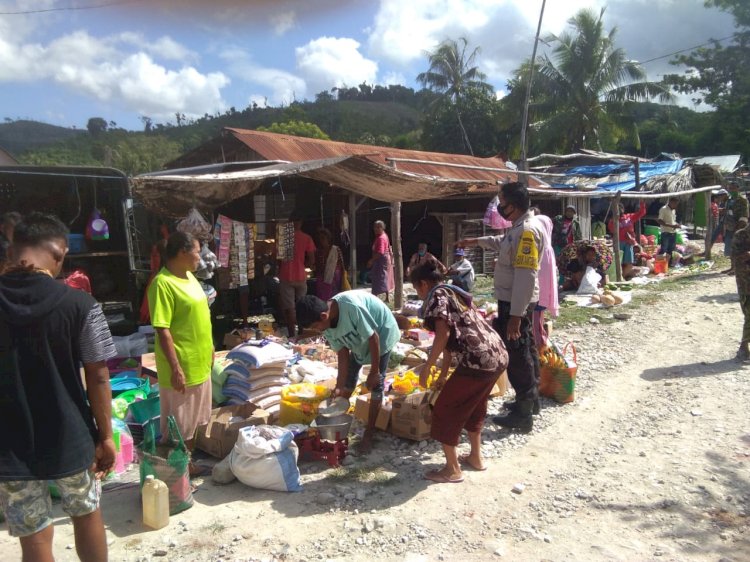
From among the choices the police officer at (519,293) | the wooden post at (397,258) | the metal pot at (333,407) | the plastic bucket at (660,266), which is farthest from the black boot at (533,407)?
the plastic bucket at (660,266)

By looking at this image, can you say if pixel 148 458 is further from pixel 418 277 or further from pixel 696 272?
pixel 696 272

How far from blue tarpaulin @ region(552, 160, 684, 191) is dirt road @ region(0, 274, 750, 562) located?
12.9 metres

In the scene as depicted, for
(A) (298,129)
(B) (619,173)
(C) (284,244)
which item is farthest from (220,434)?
(A) (298,129)

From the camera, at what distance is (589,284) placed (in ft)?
34.2

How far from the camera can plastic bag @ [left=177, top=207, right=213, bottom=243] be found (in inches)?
242

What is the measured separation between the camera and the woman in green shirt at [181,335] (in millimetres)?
3520

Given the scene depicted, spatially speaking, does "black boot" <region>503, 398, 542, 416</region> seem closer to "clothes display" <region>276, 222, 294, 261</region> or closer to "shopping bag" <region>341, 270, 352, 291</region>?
"clothes display" <region>276, 222, 294, 261</region>

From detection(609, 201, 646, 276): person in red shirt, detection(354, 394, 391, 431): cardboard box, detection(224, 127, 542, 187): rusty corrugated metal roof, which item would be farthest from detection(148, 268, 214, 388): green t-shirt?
detection(609, 201, 646, 276): person in red shirt

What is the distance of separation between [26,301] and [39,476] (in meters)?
0.66

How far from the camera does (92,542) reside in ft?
7.76

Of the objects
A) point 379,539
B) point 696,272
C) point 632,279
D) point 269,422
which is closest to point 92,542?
point 379,539

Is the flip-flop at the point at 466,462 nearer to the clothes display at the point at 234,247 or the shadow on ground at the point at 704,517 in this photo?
the shadow on ground at the point at 704,517

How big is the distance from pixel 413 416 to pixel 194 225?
327 centimetres

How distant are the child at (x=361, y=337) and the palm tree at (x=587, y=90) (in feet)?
81.6
